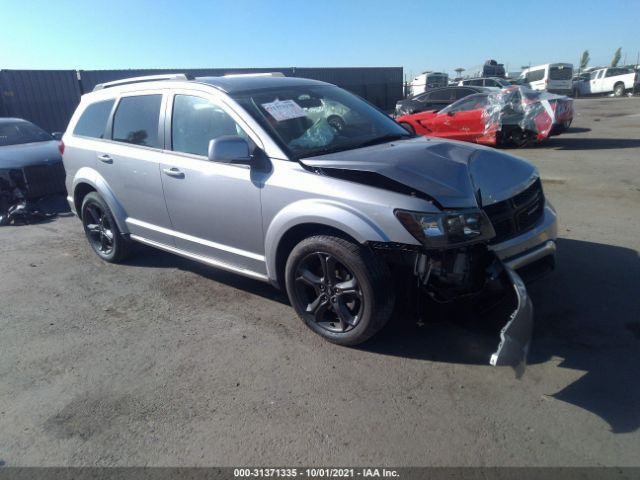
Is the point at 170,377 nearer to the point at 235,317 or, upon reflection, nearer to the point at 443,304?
the point at 235,317

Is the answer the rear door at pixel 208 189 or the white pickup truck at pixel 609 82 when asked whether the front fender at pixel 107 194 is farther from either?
the white pickup truck at pixel 609 82

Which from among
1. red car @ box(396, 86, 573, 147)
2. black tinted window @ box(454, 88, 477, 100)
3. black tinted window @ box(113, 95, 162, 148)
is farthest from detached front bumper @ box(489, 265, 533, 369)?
black tinted window @ box(454, 88, 477, 100)

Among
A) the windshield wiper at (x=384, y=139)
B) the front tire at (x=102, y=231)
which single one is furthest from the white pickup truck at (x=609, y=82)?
the front tire at (x=102, y=231)

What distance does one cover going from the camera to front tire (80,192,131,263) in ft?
17.1

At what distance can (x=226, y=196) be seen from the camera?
3.82 m

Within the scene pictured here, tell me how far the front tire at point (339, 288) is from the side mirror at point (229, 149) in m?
0.77

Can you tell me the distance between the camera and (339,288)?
3363 mm

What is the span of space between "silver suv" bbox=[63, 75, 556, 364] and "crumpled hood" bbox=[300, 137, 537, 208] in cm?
1

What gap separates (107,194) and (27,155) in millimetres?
4171

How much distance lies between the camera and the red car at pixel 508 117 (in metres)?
11.2

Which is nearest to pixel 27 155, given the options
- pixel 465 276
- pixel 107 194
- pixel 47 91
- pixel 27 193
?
pixel 27 193

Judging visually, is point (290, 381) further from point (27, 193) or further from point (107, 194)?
point (27, 193)

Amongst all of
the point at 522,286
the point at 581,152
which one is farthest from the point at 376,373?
the point at 581,152

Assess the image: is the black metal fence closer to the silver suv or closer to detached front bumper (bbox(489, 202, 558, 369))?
the silver suv
